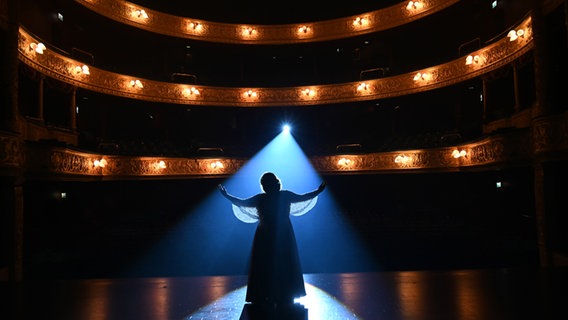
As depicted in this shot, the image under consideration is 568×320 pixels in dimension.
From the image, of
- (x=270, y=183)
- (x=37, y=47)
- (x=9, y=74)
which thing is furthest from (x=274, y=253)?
(x=37, y=47)

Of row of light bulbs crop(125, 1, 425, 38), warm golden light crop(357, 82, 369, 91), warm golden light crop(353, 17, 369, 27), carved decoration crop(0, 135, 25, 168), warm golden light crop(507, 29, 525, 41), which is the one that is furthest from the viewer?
warm golden light crop(353, 17, 369, 27)

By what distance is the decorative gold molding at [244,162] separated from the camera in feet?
43.8

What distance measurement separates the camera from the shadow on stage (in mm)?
4699

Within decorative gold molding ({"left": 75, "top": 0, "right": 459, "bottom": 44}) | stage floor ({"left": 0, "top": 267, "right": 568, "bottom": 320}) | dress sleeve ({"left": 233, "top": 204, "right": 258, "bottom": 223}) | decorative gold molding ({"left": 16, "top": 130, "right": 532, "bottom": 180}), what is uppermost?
decorative gold molding ({"left": 75, "top": 0, "right": 459, "bottom": 44})

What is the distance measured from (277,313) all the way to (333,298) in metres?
2.17

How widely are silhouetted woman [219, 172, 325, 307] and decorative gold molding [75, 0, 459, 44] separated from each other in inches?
719

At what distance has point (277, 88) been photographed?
24.8 metres

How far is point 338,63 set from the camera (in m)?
27.0

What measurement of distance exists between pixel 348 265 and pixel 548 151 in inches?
263

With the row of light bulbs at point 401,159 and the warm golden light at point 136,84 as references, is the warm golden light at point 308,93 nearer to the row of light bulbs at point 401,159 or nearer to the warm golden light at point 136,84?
the row of light bulbs at point 401,159

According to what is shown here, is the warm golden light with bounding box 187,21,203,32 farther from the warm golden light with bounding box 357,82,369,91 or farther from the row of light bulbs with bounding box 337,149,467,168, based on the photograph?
the row of light bulbs with bounding box 337,149,467,168

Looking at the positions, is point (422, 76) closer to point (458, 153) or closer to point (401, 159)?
point (401, 159)

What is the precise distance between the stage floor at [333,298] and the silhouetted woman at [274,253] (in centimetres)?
25

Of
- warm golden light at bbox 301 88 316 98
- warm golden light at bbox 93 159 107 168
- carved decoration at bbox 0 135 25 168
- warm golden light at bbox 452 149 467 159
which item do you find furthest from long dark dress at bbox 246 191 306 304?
warm golden light at bbox 301 88 316 98
